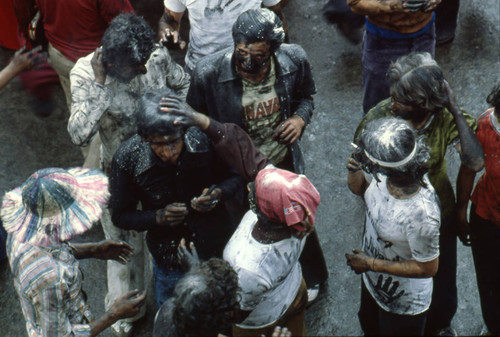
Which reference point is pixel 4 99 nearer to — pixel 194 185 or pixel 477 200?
pixel 194 185

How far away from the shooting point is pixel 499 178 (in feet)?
12.1

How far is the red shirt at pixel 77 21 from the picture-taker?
4.78 metres

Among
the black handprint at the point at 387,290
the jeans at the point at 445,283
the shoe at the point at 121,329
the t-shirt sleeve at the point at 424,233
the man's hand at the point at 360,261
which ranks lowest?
the shoe at the point at 121,329

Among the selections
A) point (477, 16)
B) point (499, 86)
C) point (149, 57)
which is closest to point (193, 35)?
point (149, 57)

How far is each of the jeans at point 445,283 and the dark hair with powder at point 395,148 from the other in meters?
0.84

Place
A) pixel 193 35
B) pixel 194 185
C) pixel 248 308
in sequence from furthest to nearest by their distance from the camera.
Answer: pixel 193 35 < pixel 194 185 < pixel 248 308

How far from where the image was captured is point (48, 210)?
2951mm

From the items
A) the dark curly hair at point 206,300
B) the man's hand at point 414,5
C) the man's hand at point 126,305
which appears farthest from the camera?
the man's hand at point 414,5

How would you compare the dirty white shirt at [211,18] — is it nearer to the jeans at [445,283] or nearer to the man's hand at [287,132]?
the man's hand at [287,132]

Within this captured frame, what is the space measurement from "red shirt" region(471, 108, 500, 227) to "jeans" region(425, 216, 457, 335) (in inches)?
8.1

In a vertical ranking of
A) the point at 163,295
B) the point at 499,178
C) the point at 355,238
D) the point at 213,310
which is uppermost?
the point at 213,310

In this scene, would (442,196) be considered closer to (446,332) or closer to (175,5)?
(446,332)

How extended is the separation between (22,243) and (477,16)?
568 cm

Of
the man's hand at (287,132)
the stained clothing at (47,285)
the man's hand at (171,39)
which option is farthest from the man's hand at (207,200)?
the man's hand at (171,39)
